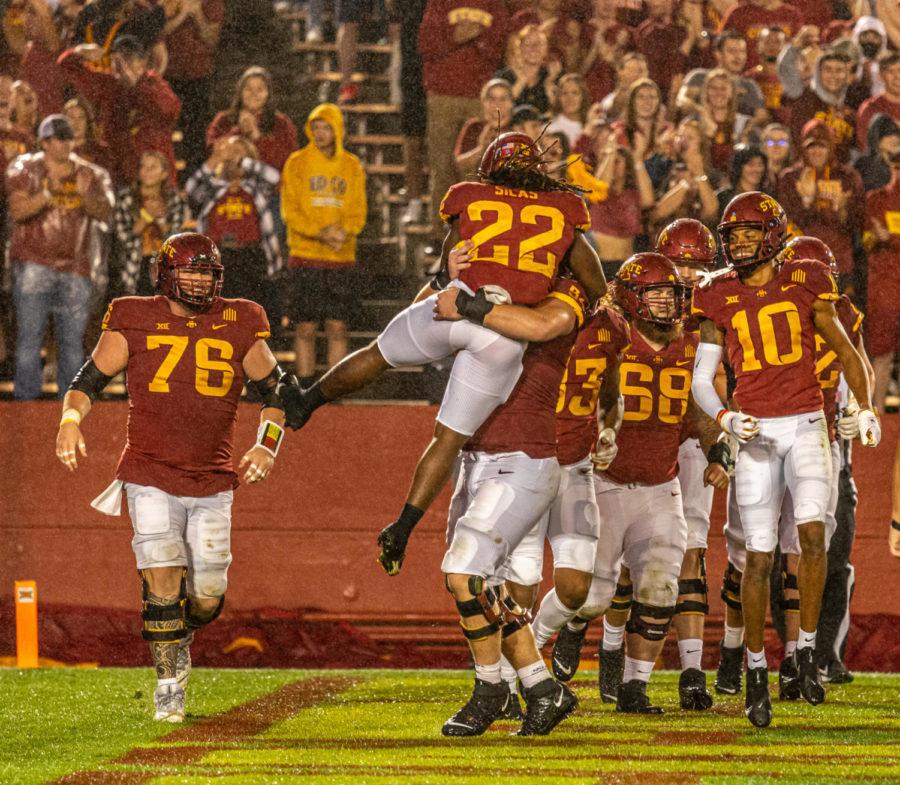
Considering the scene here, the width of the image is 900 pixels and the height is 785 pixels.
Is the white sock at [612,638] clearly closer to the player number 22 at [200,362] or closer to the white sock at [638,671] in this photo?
the white sock at [638,671]

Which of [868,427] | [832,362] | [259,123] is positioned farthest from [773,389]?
[259,123]

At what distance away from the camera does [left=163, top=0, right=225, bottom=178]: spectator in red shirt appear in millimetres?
12031

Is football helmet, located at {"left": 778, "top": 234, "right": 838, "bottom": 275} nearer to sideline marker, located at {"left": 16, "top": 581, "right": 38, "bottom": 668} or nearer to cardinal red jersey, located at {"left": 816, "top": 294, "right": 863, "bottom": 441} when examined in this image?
cardinal red jersey, located at {"left": 816, "top": 294, "right": 863, "bottom": 441}

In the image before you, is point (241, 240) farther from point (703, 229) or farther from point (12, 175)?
point (703, 229)

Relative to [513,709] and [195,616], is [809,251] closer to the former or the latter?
[513,709]

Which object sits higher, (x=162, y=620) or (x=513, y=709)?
(x=162, y=620)

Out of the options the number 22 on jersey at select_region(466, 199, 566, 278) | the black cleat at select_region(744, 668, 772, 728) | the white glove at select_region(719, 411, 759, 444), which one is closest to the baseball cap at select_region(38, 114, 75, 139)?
the number 22 on jersey at select_region(466, 199, 566, 278)

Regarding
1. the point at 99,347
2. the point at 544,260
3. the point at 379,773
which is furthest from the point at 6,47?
the point at 379,773

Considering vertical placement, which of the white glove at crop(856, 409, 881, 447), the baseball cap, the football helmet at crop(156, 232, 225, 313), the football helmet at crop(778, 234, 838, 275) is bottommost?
the white glove at crop(856, 409, 881, 447)

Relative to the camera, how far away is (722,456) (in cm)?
732

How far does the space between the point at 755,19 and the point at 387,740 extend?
25.7ft

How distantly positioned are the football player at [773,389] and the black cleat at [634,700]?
0.66m

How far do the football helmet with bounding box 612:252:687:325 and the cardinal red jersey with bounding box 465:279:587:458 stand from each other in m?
1.07

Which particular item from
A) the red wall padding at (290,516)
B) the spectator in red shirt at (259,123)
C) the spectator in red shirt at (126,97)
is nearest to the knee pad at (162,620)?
the red wall padding at (290,516)
